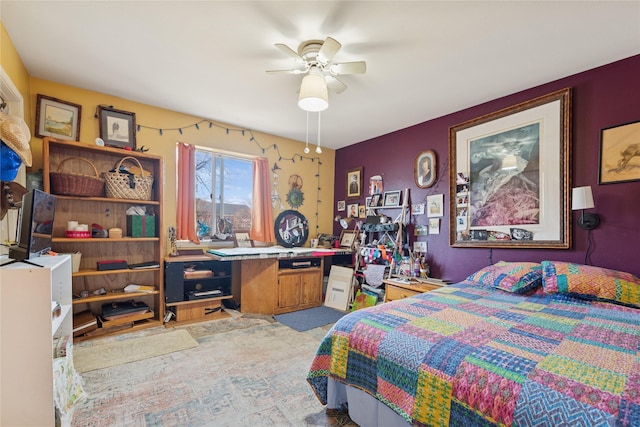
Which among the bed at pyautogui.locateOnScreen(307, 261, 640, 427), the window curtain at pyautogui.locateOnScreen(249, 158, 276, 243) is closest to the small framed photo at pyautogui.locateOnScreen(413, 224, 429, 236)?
the bed at pyautogui.locateOnScreen(307, 261, 640, 427)

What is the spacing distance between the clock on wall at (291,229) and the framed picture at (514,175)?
222 centimetres

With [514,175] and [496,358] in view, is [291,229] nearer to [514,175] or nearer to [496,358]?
[514,175]

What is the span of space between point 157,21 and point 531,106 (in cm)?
322

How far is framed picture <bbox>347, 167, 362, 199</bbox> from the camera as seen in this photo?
4492 mm

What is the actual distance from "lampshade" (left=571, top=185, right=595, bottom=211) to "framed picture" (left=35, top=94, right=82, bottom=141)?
462 centimetres

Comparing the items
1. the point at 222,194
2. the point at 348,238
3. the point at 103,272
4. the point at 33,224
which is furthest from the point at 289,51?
the point at 348,238

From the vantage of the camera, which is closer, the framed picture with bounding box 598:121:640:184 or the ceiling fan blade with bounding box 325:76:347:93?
the framed picture with bounding box 598:121:640:184

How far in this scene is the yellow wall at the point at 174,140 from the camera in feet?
8.80

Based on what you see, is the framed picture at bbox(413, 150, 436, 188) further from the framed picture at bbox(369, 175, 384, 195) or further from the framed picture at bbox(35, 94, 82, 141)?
the framed picture at bbox(35, 94, 82, 141)

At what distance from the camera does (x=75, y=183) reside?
267 centimetres

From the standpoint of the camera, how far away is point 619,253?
222 centimetres

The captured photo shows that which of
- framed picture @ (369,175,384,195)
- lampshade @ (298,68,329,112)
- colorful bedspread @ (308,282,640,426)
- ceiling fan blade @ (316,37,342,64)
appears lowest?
colorful bedspread @ (308,282,640,426)

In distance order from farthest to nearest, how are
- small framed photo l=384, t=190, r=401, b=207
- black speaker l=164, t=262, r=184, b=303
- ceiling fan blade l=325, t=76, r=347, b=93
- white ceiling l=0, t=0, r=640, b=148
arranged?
small framed photo l=384, t=190, r=401, b=207 < black speaker l=164, t=262, r=184, b=303 < ceiling fan blade l=325, t=76, r=347, b=93 < white ceiling l=0, t=0, r=640, b=148

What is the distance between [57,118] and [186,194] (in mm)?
1367
